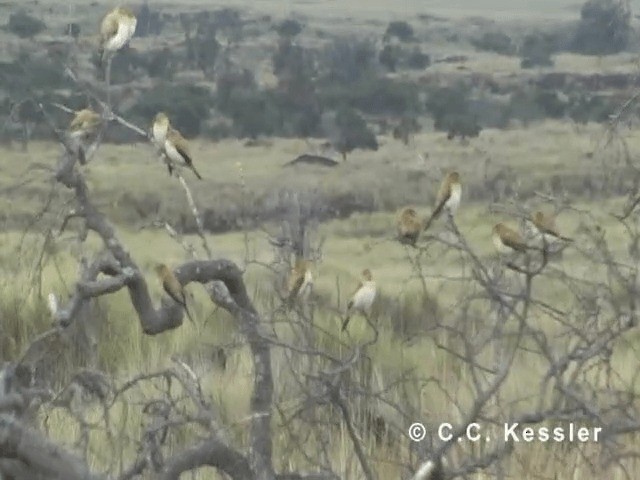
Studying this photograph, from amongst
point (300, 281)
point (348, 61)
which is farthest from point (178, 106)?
point (300, 281)

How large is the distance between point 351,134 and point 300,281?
29640 millimetres

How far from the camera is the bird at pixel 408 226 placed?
20.9 ft

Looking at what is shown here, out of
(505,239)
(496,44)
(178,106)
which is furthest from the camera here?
(496,44)

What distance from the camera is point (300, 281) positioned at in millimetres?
6316

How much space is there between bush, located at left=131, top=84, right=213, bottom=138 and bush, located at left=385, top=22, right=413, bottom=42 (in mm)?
20499

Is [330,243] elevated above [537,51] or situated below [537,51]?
above

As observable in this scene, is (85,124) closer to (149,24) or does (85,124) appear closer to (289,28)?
(149,24)

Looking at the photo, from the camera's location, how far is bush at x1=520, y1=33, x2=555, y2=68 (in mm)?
52969

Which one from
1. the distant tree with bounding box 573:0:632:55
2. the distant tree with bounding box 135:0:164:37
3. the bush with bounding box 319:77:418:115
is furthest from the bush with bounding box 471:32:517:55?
the bush with bounding box 319:77:418:115

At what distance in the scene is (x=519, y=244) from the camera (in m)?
5.71

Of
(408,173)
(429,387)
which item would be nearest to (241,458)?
(429,387)

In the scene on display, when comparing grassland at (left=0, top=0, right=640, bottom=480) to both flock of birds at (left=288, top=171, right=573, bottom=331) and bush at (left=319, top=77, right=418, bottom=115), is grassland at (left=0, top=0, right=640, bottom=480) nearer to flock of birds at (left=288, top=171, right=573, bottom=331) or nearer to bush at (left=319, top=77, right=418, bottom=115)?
flock of birds at (left=288, top=171, right=573, bottom=331)

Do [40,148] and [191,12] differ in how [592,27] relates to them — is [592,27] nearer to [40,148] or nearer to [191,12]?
[191,12]

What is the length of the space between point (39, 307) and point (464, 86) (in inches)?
1571
